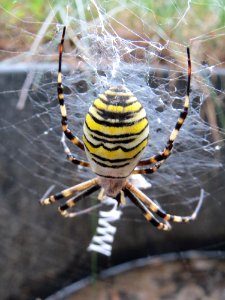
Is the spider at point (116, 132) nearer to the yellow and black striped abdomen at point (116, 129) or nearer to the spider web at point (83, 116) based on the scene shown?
the yellow and black striped abdomen at point (116, 129)

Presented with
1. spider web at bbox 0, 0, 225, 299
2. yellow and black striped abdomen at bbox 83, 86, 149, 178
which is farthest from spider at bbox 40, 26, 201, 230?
spider web at bbox 0, 0, 225, 299

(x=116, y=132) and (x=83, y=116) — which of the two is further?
(x=83, y=116)

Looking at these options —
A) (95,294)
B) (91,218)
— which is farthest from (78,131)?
(95,294)

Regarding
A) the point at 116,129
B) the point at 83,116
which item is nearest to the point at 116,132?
the point at 116,129

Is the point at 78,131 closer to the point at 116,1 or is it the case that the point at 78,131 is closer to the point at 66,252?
the point at 116,1

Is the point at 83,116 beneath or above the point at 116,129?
beneath

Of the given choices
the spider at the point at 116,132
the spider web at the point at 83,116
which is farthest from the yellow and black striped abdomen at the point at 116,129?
the spider web at the point at 83,116

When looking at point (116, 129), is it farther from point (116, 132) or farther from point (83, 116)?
point (83, 116)

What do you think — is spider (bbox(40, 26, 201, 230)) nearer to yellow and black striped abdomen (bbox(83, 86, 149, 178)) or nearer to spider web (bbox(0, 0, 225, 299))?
yellow and black striped abdomen (bbox(83, 86, 149, 178))
